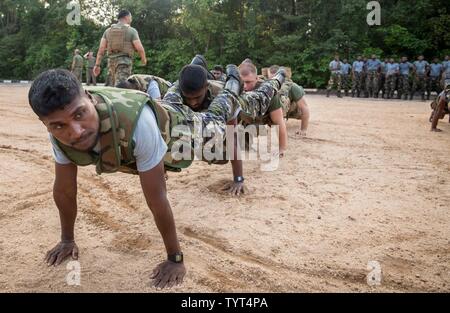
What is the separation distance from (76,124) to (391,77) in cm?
1551

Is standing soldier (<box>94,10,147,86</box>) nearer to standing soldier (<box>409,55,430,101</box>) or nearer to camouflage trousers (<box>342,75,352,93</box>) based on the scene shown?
camouflage trousers (<box>342,75,352,93</box>)

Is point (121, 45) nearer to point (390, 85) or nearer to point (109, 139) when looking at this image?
point (109, 139)

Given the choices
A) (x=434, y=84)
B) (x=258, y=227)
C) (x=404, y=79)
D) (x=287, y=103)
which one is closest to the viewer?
(x=258, y=227)

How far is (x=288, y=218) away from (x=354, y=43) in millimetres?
18053

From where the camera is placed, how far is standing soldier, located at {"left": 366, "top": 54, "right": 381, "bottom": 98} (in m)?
15.5

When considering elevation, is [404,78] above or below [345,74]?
below

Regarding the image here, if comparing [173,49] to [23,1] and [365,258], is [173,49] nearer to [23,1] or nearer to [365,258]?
[23,1]

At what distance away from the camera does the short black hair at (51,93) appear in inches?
65.5

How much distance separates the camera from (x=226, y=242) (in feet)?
8.54

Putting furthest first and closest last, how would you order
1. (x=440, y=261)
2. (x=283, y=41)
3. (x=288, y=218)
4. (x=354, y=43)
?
1. (x=283, y=41)
2. (x=354, y=43)
3. (x=288, y=218)
4. (x=440, y=261)

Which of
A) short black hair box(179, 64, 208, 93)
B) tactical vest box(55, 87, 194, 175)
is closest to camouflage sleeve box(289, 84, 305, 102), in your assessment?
short black hair box(179, 64, 208, 93)

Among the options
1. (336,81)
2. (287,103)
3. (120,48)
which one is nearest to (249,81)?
(287,103)

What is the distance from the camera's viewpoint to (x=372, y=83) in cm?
1567
